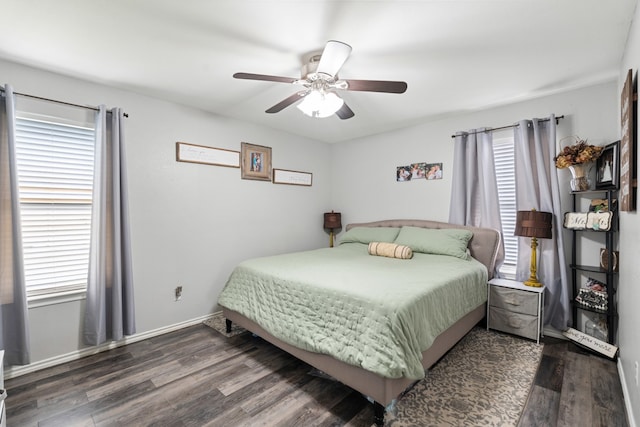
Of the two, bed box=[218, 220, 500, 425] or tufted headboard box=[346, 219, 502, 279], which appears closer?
bed box=[218, 220, 500, 425]

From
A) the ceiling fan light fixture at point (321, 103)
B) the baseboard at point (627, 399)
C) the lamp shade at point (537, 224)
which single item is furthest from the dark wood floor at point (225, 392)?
the ceiling fan light fixture at point (321, 103)

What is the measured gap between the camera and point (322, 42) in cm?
196

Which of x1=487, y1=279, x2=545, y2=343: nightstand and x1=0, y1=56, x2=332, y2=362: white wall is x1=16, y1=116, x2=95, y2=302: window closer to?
x1=0, y1=56, x2=332, y2=362: white wall

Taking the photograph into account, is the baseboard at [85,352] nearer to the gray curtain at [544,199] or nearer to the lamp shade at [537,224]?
the lamp shade at [537,224]

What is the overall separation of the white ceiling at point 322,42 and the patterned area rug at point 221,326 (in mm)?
2458

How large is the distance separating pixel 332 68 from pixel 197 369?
252cm

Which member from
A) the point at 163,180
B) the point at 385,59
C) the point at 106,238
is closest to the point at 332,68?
the point at 385,59

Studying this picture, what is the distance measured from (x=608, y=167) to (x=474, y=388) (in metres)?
2.14

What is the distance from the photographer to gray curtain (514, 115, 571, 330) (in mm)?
2707

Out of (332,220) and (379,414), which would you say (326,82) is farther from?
(332,220)

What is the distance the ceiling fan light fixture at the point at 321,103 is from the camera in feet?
7.07

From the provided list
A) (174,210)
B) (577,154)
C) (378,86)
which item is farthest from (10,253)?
(577,154)

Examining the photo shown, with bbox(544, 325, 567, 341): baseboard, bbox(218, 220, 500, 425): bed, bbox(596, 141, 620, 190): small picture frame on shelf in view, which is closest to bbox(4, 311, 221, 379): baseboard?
bbox(218, 220, 500, 425): bed

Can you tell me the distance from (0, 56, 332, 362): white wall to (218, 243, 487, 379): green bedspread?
660 millimetres
